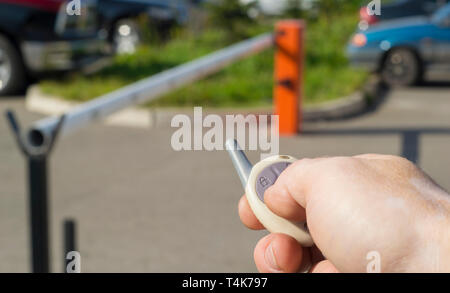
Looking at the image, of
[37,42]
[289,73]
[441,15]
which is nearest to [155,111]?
[289,73]

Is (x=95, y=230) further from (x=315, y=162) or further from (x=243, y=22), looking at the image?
(x=243, y=22)

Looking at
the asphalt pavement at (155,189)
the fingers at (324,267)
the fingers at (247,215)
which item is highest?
the fingers at (247,215)

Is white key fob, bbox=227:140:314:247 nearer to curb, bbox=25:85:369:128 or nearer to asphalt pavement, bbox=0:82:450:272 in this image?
asphalt pavement, bbox=0:82:450:272

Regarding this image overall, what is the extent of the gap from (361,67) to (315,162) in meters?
11.1

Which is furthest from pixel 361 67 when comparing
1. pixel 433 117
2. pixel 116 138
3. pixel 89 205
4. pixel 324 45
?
pixel 89 205

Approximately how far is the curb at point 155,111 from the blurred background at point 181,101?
0.08m

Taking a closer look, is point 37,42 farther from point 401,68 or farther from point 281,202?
point 281,202

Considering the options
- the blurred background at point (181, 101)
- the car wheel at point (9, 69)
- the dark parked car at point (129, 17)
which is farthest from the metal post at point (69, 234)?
the dark parked car at point (129, 17)

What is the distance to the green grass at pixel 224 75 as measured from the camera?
9.36 meters

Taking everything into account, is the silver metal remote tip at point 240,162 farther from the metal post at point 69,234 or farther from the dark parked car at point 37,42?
the dark parked car at point 37,42

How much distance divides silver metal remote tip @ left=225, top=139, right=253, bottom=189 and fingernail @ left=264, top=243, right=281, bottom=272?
0.25 feet

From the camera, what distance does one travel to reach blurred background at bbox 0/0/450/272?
4785 millimetres

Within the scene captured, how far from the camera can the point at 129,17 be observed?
14.0m

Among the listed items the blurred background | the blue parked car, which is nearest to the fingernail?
the blurred background
